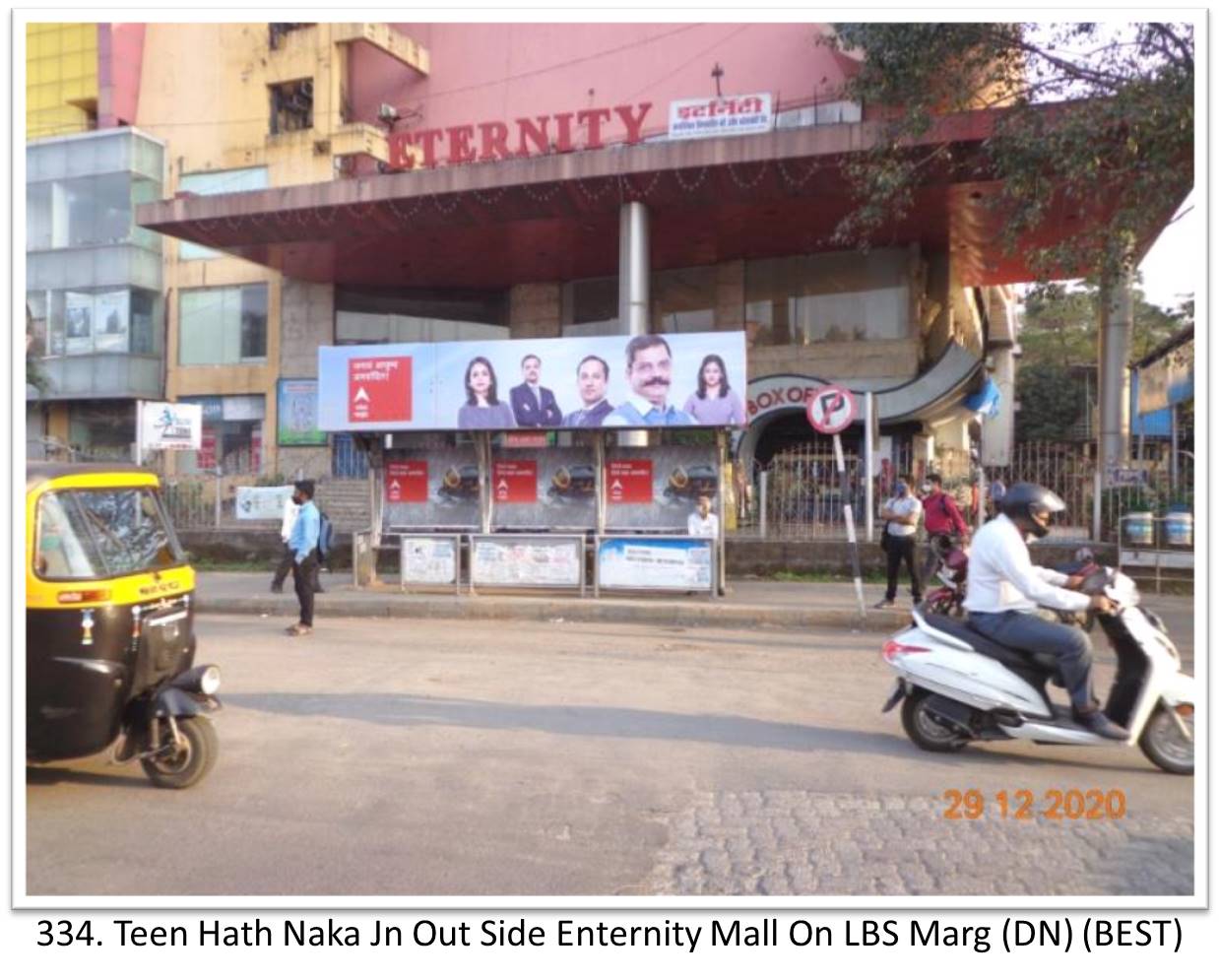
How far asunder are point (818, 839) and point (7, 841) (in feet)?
11.7

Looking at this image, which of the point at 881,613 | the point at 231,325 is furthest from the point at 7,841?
the point at 231,325

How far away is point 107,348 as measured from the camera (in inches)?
1187

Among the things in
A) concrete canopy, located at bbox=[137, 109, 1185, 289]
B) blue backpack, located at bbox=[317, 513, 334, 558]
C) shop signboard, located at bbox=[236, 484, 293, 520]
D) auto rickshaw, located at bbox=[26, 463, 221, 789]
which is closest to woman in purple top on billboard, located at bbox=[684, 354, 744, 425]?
blue backpack, located at bbox=[317, 513, 334, 558]

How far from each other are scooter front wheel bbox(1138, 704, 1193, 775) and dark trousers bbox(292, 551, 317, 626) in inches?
316

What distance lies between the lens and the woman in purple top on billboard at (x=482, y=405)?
13.9m

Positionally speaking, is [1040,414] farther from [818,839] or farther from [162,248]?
[818,839]

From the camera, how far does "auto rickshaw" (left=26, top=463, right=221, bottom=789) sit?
4898 mm

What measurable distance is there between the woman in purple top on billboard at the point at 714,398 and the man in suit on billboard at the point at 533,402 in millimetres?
1891

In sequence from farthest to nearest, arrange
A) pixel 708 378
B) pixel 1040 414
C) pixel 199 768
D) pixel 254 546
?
1. pixel 1040 414
2. pixel 254 546
3. pixel 708 378
4. pixel 199 768

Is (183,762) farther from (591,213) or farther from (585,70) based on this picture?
(585,70)

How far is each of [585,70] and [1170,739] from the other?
2498 cm

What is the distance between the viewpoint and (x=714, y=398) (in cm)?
1315
